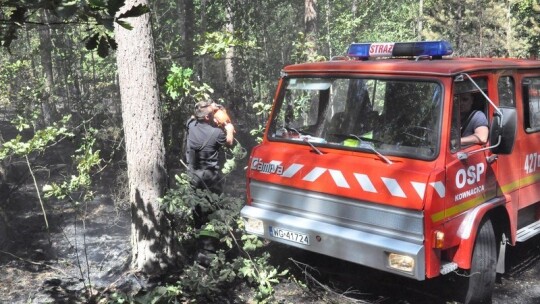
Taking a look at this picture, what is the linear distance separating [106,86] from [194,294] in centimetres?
1055

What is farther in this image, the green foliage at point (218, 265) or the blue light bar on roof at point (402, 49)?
the blue light bar on roof at point (402, 49)

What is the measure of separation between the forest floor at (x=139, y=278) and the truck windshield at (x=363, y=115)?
54.7 inches

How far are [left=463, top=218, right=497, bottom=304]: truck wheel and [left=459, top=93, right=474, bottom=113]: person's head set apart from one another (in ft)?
3.38

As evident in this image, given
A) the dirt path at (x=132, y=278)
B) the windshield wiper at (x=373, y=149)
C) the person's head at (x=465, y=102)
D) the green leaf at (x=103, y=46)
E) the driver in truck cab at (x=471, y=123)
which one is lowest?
the dirt path at (x=132, y=278)

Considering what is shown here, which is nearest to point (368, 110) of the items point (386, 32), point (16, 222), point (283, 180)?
point (283, 180)

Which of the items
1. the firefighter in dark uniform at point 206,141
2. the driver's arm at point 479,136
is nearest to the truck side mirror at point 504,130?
the driver's arm at point 479,136

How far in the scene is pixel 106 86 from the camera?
1388 centimetres

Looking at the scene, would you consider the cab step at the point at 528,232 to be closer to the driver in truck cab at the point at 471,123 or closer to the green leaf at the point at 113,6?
the driver in truck cab at the point at 471,123

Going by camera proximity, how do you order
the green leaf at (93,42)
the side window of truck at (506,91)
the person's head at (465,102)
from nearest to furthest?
1. the green leaf at (93,42)
2. the person's head at (465,102)
3. the side window of truck at (506,91)

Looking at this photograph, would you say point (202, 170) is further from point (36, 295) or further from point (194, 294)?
point (36, 295)

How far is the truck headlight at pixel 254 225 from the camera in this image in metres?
4.84

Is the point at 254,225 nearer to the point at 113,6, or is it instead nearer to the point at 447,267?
the point at 447,267

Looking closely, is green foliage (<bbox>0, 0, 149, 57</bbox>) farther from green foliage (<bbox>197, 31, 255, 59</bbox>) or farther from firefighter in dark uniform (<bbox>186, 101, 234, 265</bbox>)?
green foliage (<bbox>197, 31, 255, 59</bbox>)

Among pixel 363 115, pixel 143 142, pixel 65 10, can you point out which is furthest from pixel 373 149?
pixel 65 10
